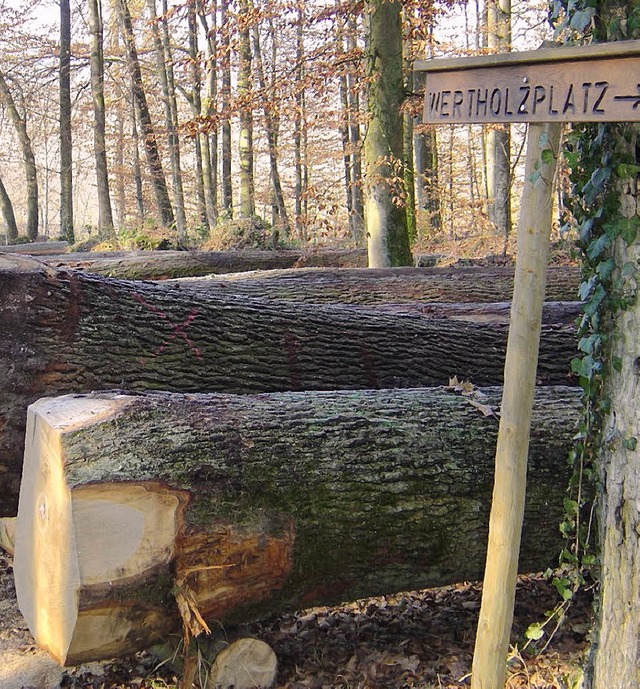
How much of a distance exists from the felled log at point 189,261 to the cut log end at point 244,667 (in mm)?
6022

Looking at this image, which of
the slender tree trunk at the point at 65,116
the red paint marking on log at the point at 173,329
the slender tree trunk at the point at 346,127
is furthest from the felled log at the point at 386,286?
the slender tree trunk at the point at 65,116

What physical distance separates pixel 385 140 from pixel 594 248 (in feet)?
21.5

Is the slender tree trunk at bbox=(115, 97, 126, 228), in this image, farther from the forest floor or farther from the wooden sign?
the wooden sign

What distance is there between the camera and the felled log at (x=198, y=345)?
359 centimetres

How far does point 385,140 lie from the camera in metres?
8.70

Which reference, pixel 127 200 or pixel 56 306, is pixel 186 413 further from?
pixel 127 200

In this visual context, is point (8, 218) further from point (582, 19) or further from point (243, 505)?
point (582, 19)

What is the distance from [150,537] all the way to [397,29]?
751 cm

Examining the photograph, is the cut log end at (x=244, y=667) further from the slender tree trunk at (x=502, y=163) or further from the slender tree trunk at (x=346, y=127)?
the slender tree trunk at (x=502, y=163)

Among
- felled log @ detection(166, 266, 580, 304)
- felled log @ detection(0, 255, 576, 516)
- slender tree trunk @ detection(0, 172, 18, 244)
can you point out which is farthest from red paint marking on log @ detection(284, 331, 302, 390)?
slender tree trunk @ detection(0, 172, 18, 244)

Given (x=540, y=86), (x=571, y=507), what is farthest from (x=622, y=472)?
(x=540, y=86)

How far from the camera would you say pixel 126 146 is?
93.5 ft

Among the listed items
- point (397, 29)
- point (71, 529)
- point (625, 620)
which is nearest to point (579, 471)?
point (625, 620)

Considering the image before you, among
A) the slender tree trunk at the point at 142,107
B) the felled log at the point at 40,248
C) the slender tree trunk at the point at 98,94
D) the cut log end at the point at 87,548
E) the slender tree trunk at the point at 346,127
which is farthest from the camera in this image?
the slender tree trunk at the point at 98,94
